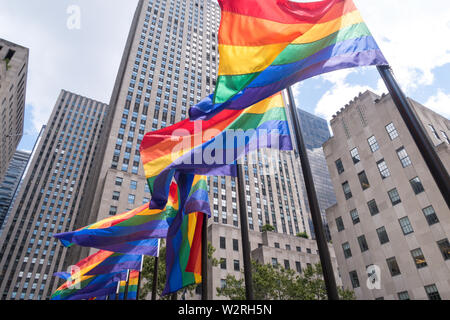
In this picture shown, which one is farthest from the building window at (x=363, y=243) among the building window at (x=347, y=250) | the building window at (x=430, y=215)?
the building window at (x=430, y=215)

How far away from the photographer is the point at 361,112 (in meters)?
42.3

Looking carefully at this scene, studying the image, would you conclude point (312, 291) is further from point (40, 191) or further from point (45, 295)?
point (40, 191)

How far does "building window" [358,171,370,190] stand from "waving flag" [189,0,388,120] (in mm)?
34657

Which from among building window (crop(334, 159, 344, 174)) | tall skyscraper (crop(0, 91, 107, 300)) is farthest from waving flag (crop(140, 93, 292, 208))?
tall skyscraper (crop(0, 91, 107, 300))

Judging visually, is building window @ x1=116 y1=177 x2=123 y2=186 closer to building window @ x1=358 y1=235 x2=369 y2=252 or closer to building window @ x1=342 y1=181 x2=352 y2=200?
building window @ x1=342 y1=181 x2=352 y2=200

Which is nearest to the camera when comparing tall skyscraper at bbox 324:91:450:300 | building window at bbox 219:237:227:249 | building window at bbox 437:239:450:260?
building window at bbox 437:239:450:260

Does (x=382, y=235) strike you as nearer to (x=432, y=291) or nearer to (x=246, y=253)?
(x=432, y=291)

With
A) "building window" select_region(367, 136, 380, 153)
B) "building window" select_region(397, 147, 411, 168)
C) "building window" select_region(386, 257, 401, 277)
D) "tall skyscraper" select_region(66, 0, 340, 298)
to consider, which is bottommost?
"building window" select_region(386, 257, 401, 277)

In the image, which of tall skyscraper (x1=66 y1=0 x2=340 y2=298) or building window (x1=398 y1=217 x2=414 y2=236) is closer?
building window (x1=398 y1=217 x2=414 y2=236)

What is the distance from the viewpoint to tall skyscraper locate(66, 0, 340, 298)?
2790 inches

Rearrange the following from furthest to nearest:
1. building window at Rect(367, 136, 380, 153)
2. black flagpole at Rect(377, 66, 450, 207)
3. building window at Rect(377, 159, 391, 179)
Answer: building window at Rect(367, 136, 380, 153), building window at Rect(377, 159, 391, 179), black flagpole at Rect(377, 66, 450, 207)

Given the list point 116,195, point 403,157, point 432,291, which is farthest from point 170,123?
point 432,291

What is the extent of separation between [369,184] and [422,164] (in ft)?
21.8
